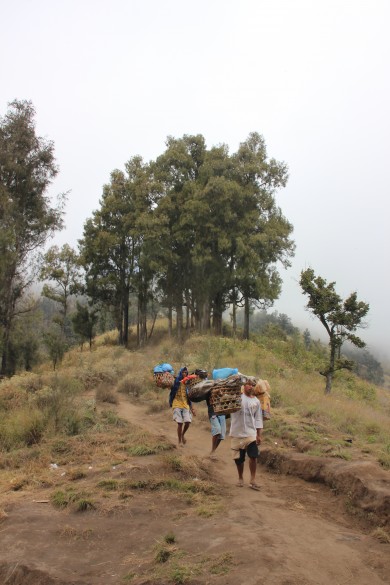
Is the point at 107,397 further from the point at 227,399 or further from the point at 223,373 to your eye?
the point at 227,399

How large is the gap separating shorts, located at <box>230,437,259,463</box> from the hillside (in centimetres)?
52

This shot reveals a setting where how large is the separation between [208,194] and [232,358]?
40.4ft

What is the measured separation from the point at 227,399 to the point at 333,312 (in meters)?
13.1

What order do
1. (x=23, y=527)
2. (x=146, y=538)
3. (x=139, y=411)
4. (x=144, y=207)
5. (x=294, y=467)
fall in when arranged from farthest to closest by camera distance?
(x=144, y=207)
(x=139, y=411)
(x=294, y=467)
(x=23, y=527)
(x=146, y=538)

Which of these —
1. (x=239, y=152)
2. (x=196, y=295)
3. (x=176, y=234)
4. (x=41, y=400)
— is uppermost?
(x=239, y=152)

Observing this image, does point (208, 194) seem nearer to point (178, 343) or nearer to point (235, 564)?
point (178, 343)

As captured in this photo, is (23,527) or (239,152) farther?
(239,152)

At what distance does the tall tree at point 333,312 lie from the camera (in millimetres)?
19438

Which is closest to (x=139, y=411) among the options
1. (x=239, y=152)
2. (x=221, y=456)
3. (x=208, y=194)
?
(x=221, y=456)

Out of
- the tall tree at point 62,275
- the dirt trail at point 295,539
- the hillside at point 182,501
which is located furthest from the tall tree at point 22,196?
the dirt trail at point 295,539

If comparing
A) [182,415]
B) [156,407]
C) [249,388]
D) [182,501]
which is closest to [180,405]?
→ [182,415]

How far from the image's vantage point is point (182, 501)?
699 cm

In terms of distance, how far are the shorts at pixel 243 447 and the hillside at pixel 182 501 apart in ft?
1.70

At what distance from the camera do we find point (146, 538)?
5836 mm
